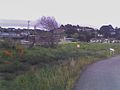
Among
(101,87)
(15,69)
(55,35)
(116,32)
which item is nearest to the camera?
(101,87)

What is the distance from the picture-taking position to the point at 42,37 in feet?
264

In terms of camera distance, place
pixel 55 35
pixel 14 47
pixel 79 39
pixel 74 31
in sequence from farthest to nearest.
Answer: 1. pixel 74 31
2. pixel 79 39
3. pixel 55 35
4. pixel 14 47

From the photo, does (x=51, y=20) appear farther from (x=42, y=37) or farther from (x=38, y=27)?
(x=42, y=37)

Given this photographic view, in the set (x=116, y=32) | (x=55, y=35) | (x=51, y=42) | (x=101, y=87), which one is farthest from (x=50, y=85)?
(x=116, y=32)

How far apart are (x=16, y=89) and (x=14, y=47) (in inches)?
1615

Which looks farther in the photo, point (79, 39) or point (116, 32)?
point (116, 32)

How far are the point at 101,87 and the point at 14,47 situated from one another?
125 ft

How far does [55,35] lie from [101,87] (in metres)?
64.6

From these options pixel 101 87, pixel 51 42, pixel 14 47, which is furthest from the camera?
pixel 51 42

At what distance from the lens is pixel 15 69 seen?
30578 millimetres

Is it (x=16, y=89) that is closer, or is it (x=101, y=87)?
(x=16, y=89)

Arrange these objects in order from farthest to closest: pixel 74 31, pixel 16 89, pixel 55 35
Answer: pixel 74 31
pixel 55 35
pixel 16 89

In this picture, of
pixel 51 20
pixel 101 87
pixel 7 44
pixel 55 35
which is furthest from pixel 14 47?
pixel 51 20

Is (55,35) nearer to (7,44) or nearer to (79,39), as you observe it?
(7,44)
